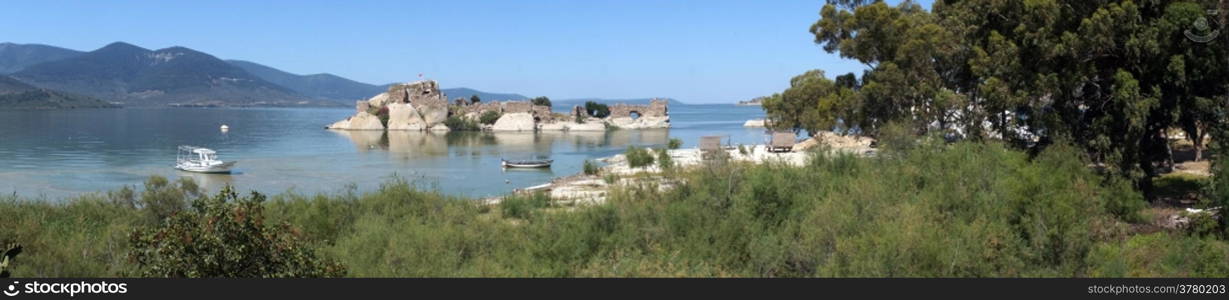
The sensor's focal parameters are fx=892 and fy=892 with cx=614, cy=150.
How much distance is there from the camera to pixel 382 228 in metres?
13.3

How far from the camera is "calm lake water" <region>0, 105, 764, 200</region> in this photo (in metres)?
32.5

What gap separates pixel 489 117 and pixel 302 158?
115 ft

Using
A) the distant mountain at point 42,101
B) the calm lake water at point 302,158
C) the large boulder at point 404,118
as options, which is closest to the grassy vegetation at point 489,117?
the large boulder at point 404,118

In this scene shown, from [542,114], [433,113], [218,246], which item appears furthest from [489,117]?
[218,246]

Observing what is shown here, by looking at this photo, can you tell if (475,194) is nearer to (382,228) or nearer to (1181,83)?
(382,228)

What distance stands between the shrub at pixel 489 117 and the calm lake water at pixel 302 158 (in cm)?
542

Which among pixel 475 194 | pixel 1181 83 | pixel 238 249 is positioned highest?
pixel 1181 83

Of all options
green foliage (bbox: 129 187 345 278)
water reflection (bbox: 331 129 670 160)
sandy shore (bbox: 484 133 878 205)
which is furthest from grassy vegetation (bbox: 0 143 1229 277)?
water reflection (bbox: 331 129 670 160)

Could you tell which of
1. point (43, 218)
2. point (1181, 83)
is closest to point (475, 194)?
point (43, 218)

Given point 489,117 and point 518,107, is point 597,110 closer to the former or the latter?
point 518,107

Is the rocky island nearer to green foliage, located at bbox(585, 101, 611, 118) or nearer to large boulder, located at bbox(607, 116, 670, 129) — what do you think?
large boulder, located at bbox(607, 116, 670, 129)
